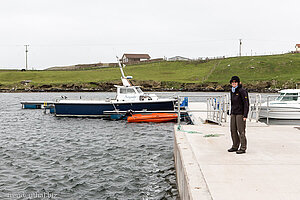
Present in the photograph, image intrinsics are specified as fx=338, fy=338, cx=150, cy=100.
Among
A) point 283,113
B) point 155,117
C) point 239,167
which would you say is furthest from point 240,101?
point 155,117

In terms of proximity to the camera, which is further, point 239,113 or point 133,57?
point 133,57

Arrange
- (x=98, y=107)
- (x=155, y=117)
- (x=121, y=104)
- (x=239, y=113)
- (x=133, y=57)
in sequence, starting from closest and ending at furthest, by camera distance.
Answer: (x=239, y=113), (x=155, y=117), (x=121, y=104), (x=98, y=107), (x=133, y=57)

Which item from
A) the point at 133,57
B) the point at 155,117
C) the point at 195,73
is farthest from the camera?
the point at 133,57

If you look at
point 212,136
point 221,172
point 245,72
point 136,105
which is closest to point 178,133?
point 212,136

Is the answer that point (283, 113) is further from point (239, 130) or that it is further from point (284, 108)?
point (239, 130)

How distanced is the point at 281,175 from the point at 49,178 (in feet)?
24.9

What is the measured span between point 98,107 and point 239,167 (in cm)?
2255

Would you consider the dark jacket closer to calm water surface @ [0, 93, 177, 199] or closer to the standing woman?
the standing woman

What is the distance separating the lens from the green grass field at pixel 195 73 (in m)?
93.1

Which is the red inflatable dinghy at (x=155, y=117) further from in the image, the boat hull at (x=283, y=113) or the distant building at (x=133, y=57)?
the distant building at (x=133, y=57)

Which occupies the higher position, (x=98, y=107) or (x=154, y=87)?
(x=154, y=87)

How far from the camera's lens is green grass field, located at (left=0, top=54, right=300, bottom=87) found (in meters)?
93.1

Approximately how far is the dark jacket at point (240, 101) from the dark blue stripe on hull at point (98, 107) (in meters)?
18.7

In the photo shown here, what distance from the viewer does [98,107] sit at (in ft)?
95.0
